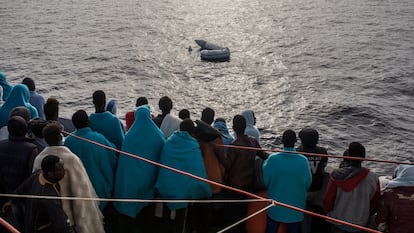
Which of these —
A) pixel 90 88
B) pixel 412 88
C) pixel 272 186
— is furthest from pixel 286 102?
pixel 272 186

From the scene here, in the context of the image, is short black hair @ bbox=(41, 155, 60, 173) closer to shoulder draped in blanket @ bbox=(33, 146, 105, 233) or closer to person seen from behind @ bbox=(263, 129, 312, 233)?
shoulder draped in blanket @ bbox=(33, 146, 105, 233)

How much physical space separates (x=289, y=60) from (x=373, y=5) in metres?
28.3

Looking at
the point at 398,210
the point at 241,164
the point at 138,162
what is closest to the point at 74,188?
the point at 138,162

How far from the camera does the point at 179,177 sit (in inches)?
246

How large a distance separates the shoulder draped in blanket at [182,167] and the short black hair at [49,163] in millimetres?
1762

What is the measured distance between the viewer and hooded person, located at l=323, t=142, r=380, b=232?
579cm

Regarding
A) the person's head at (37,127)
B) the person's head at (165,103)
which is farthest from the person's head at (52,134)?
the person's head at (165,103)

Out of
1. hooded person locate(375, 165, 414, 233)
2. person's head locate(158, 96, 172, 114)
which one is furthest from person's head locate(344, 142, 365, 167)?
person's head locate(158, 96, 172, 114)

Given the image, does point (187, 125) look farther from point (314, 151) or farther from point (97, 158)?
point (314, 151)

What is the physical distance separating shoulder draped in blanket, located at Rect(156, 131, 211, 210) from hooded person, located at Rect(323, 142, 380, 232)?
1.70 meters

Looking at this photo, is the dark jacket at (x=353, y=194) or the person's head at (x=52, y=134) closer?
the person's head at (x=52, y=134)

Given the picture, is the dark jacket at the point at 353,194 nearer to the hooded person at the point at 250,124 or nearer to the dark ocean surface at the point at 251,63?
the hooded person at the point at 250,124

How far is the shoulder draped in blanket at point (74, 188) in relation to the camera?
5324 mm

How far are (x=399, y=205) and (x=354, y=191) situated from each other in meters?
0.55
